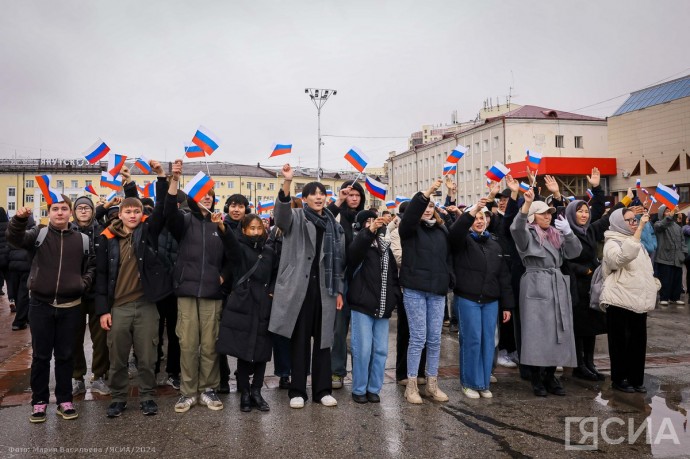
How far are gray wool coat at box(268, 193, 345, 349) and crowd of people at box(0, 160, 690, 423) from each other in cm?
1

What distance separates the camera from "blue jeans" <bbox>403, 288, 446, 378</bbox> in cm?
540

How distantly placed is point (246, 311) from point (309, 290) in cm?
67

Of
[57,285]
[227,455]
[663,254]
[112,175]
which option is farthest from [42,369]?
[663,254]

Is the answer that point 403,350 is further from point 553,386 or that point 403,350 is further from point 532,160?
point 532,160

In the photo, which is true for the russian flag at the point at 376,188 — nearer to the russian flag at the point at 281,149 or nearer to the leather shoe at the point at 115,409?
the russian flag at the point at 281,149

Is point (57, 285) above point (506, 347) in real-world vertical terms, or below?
above

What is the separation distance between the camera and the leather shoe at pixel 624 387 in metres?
5.67

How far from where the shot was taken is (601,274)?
6.16 metres

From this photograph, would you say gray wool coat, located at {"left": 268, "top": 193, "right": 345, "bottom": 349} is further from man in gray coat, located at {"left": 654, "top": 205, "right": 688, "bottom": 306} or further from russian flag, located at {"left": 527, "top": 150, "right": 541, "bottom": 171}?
man in gray coat, located at {"left": 654, "top": 205, "right": 688, "bottom": 306}

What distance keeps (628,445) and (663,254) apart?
9.51 meters

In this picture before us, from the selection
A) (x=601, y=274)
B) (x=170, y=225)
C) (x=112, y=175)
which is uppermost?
(x=112, y=175)

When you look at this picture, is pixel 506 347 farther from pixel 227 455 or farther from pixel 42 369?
pixel 42 369

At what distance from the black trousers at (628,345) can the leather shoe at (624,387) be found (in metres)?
0.03

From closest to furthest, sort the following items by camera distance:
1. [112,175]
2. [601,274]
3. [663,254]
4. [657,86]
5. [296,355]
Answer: [296,355], [601,274], [112,175], [663,254], [657,86]
